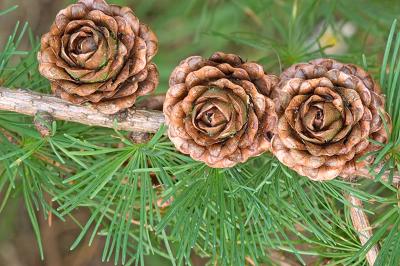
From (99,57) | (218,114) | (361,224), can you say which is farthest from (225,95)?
(361,224)

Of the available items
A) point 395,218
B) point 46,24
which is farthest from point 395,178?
point 46,24

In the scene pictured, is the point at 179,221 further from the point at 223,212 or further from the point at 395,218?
the point at 395,218

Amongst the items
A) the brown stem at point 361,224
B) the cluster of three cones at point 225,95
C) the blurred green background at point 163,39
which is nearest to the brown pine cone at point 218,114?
the cluster of three cones at point 225,95

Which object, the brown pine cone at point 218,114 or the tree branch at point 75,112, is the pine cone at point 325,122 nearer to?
the brown pine cone at point 218,114

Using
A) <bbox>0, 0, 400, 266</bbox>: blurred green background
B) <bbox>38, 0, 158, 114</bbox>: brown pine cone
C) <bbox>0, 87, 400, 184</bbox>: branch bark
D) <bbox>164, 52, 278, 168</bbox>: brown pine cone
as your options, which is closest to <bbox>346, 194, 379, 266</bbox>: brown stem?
<bbox>0, 87, 400, 184</bbox>: branch bark

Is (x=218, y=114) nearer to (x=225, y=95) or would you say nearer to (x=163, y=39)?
(x=225, y=95)

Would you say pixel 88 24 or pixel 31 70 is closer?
pixel 88 24

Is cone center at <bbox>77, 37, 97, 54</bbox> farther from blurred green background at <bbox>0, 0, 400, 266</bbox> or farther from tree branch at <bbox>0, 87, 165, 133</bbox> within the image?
blurred green background at <bbox>0, 0, 400, 266</bbox>
